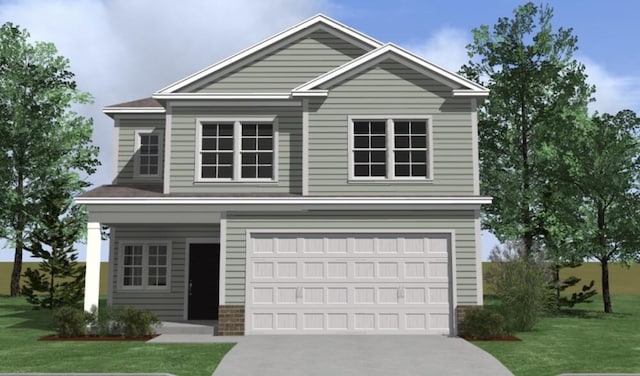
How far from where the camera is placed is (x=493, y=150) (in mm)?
34531

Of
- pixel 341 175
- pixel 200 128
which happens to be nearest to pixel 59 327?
pixel 200 128

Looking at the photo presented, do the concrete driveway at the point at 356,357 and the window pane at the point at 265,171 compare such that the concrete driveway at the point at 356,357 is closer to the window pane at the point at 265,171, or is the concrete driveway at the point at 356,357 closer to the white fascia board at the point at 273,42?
the window pane at the point at 265,171

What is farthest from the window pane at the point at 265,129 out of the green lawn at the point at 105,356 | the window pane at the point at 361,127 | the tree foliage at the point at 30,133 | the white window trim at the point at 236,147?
the tree foliage at the point at 30,133

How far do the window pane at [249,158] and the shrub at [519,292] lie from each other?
8.09 meters

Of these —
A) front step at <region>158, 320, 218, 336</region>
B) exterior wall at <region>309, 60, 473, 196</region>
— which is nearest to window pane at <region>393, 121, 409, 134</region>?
exterior wall at <region>309, 60, 473, 196</region>

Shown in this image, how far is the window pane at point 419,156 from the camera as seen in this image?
2072 centimetres

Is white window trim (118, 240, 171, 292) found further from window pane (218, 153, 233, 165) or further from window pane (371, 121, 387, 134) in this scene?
window pane (371, 121, 387, 134)

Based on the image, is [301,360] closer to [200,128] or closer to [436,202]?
[436,202]

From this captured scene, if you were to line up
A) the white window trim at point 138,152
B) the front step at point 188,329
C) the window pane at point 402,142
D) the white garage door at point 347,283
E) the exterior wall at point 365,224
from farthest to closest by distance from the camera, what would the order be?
the white window trim at point 138,152, the window pane at point 402,142, the front step at point 188,329, the exterior wall at point 365,224, the white garage door at point 347,283

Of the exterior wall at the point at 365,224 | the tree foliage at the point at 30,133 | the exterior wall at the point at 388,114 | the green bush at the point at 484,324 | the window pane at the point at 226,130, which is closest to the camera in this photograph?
the green bush at the point at 484,324

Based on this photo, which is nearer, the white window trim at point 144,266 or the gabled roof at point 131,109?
the white window trim at point 144,266

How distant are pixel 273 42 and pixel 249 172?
14.4 feet

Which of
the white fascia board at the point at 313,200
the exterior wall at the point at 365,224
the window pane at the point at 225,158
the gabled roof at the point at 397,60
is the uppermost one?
the gabled roof at the point at 397,60

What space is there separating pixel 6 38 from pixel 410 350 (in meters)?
36.4
